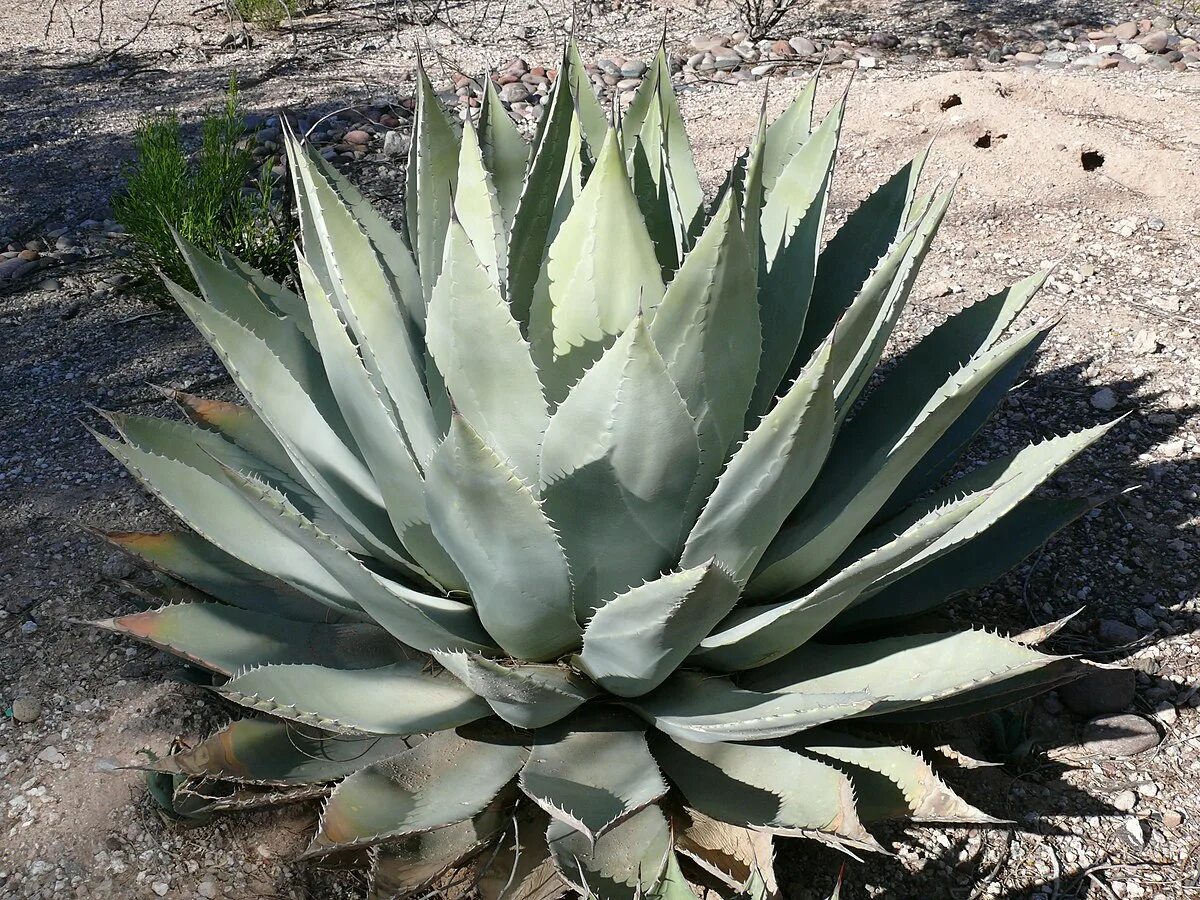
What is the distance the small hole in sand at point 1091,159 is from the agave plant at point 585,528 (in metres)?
2.59

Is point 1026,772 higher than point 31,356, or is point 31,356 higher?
point 31,356

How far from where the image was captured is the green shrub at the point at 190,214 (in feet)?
10.3

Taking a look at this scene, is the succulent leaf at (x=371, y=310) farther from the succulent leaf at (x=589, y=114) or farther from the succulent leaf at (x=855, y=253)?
the succulent leaf at (x=855, y=253)

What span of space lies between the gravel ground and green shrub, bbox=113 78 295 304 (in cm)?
20

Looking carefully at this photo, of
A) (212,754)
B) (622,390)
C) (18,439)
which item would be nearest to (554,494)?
(622,390)

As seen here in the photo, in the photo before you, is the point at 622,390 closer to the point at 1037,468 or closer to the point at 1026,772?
the point at 1037,468

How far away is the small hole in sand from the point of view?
3.97 meters

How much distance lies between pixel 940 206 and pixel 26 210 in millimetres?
3719

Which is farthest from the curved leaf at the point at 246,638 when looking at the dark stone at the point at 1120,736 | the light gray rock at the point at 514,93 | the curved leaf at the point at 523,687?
the light gray rock at the point at 514,93

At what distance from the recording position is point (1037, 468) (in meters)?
1.51

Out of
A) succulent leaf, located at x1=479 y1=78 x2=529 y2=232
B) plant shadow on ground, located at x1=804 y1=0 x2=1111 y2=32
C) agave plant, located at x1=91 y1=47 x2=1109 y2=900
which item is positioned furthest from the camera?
plant shadow on ground, located at x1=804 y1=0 x2=1111 y2=32

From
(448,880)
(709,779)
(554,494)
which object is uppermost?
(554,494)

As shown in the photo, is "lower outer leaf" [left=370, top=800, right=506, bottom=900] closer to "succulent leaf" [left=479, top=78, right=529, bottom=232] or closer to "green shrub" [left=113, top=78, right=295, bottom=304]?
"succulent leaf" [left=479, top=78, right=529, bottom=232]

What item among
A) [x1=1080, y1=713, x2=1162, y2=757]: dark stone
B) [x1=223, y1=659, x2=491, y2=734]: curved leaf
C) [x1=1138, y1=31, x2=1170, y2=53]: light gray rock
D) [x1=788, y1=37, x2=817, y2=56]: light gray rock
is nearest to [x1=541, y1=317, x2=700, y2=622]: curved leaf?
[x1=223, y1=659, x2=491, y2=734]: curved leaf
